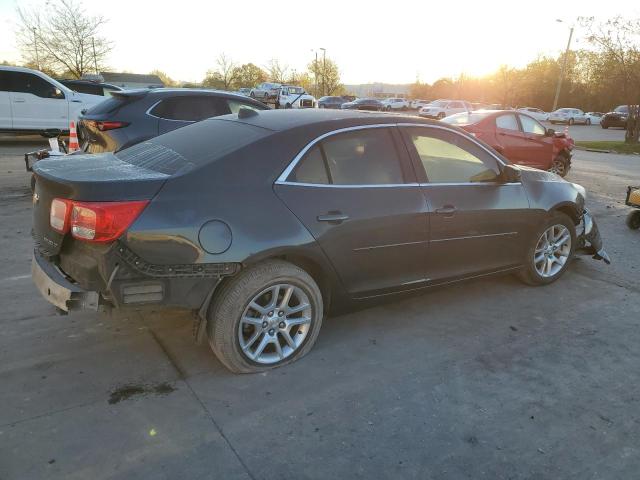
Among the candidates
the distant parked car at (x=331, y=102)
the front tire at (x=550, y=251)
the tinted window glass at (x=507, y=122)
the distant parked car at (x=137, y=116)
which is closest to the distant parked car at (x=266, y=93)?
the distant parked car at (x=331, y=102)

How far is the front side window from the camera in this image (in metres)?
3.45

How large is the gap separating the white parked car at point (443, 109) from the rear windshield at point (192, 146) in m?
34.4

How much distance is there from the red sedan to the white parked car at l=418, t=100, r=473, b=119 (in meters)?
25.5

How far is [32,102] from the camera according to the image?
13.2 metres

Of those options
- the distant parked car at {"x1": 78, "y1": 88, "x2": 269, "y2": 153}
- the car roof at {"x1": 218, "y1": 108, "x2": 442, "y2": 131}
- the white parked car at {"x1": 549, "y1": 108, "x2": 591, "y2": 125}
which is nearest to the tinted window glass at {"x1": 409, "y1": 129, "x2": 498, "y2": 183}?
the car roof at {"x1": 218, "y1": 108, "x2": 442, "y2": 131}

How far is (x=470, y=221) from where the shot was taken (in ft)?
13.6

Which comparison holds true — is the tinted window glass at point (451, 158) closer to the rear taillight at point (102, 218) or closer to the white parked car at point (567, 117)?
the rear taillight at point (102, 218)

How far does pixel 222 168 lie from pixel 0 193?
20.8ft

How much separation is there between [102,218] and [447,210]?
2.45 meters

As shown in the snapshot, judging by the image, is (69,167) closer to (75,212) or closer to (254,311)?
(75,212)

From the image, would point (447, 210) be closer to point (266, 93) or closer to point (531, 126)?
point (531, 126)

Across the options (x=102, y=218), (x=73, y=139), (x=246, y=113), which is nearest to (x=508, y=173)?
(x=246, y=113)

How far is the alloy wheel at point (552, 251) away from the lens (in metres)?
4.89

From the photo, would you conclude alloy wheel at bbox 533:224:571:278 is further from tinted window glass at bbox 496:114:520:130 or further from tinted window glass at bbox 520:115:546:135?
tinted window glass at bbox 520:115:546:135
